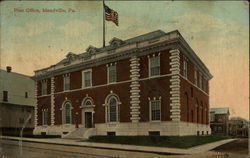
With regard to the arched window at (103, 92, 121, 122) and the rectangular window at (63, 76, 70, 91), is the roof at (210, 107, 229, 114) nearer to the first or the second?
the arched window at (103, 92, 121, 122)

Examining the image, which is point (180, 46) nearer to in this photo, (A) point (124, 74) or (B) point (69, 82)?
(A) point (124, 74)

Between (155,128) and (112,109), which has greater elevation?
(112,109)

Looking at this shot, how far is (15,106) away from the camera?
7598mm

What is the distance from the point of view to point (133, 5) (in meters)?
6.45

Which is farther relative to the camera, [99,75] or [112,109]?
[99,75]

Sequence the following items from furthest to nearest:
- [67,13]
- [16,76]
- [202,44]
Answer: [16,76] < [67,13] < [202,44]

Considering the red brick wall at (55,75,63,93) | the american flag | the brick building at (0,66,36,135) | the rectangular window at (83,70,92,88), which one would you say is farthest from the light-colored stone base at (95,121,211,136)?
the american flag

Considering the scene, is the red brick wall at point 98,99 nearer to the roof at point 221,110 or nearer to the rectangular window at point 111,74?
the rectangular window at point 111,74

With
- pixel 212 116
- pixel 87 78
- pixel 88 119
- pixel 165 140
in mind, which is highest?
pixel 87 78

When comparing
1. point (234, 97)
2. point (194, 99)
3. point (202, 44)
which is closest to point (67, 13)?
point (202, 44)

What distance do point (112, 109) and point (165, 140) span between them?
1.57 meters

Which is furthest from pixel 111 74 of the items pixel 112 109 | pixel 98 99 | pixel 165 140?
pixel 165 140

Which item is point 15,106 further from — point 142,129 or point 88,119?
point 142,129

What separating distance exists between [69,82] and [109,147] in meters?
2.24
